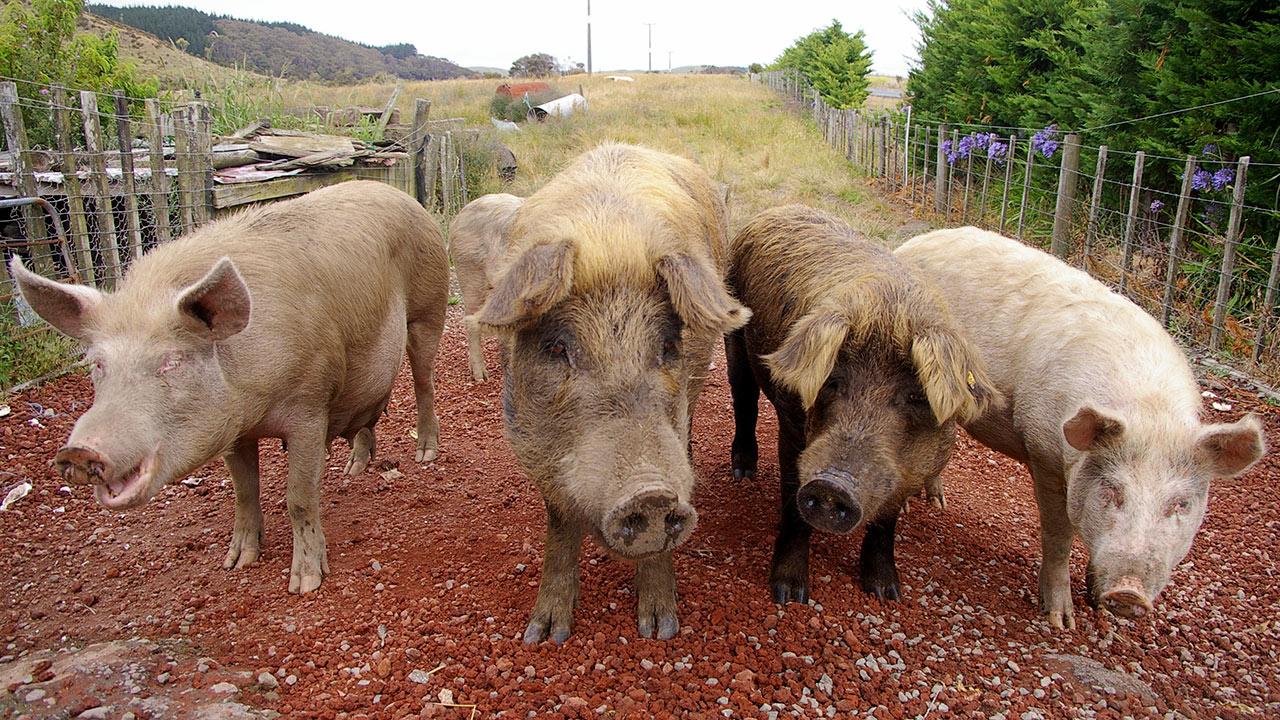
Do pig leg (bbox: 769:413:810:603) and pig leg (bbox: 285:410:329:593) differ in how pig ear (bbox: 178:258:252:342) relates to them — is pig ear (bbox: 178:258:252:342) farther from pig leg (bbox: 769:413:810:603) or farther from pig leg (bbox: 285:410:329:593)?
pig leg (bbox: 769:413:810:603)

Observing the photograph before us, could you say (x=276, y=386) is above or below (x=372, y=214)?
below

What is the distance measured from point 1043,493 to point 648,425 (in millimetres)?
2357

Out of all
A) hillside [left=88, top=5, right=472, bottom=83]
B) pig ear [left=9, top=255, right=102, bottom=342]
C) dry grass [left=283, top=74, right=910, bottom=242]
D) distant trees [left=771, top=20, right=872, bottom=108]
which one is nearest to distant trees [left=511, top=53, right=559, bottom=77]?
hillside [left=88, top=5, right=472, bottom=83]

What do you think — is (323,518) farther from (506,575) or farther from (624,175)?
(624,175)

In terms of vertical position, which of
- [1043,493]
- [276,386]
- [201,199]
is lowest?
[1043,493]

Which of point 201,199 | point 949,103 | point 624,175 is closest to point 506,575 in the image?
point 624,175

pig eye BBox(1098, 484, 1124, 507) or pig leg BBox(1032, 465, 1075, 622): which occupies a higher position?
pig eye BBox(1098, 484, 1124, 507)

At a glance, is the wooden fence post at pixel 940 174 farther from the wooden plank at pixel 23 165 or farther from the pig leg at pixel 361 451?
the wooden plank at pixel 23 165

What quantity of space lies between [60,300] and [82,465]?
0.83 meters

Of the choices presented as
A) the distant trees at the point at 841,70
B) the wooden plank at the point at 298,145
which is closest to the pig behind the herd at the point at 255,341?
the wooden plank at the point at 298,145

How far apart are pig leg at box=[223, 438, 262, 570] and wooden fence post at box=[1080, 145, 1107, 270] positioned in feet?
27.9

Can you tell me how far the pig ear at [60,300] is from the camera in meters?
3.48

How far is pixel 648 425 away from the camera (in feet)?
9.98

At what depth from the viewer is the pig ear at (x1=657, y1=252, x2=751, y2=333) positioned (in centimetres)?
321
